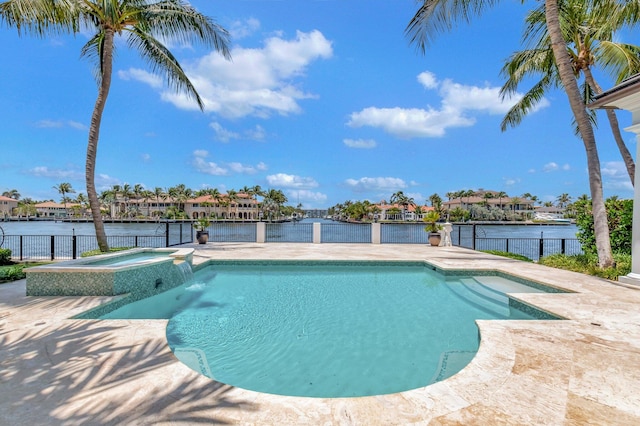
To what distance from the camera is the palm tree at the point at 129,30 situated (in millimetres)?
8508

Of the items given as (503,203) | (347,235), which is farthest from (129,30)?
(503,203)

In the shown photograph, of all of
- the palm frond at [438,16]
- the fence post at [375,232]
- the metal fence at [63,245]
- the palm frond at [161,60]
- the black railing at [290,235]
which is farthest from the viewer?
the black railing at [290,235]

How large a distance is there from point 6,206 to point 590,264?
139125 millimetres

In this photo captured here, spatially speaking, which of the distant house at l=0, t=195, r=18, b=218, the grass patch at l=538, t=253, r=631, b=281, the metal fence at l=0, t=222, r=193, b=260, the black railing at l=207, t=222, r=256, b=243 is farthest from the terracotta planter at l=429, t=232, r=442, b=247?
the distant house at l=0, t=195, r=18, b=218

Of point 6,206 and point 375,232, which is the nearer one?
point 375,232

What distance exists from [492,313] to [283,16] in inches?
471

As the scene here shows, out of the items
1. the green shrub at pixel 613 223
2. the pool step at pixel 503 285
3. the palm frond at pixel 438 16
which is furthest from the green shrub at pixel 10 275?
the green shrub at pixel 613 223

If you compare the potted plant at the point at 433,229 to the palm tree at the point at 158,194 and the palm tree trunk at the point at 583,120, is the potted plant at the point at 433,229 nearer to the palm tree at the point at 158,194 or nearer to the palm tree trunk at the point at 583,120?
the palm tree trunk at the point at 583,120

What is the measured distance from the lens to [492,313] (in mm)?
5586

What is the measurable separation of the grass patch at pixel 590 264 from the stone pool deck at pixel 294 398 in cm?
403

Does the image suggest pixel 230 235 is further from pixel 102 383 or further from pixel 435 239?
pixel 102 383

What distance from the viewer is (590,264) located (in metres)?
8.05

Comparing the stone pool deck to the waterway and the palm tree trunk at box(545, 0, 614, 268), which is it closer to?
the palm tree trunk at box(545, 0, 614, 268)

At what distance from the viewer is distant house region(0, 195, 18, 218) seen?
307ft
